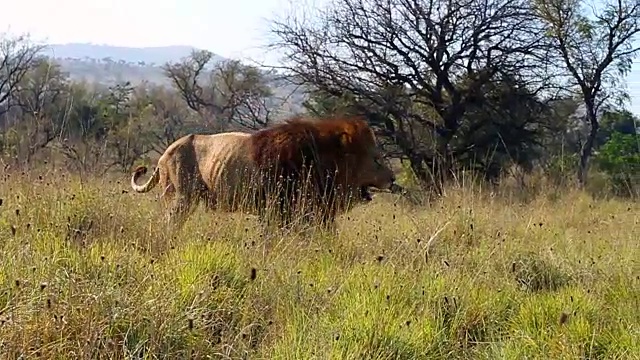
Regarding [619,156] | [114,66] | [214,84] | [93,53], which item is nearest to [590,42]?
[619,156]

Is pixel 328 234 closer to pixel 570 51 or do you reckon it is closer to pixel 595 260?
pixel 595 260

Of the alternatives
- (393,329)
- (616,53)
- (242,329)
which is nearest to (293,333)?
(242,329)

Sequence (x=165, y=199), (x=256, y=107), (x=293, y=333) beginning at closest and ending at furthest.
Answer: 1. (x=293, y=333)
2. (x=165, y=199)
3. (x=256, y=107)

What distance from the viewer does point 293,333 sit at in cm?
378

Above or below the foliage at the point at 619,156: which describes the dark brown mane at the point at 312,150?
above

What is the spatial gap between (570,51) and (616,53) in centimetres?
209

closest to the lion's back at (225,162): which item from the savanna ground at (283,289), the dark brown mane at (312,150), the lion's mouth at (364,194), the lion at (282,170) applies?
the lion at (282,170)

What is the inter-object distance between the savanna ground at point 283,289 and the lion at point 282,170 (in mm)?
335

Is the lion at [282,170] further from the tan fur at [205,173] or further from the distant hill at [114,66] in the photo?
the distant hill at [114,66]

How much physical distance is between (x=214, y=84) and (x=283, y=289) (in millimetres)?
33909

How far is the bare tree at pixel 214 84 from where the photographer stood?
30203 mm

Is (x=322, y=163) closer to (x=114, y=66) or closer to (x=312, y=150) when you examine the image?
(x=312, y=150)

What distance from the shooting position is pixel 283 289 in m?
4.39

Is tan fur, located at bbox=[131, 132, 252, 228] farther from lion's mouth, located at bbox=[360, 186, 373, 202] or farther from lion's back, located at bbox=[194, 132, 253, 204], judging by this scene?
lion's mouth, located at bbox=[360, 186, 373, 202]
